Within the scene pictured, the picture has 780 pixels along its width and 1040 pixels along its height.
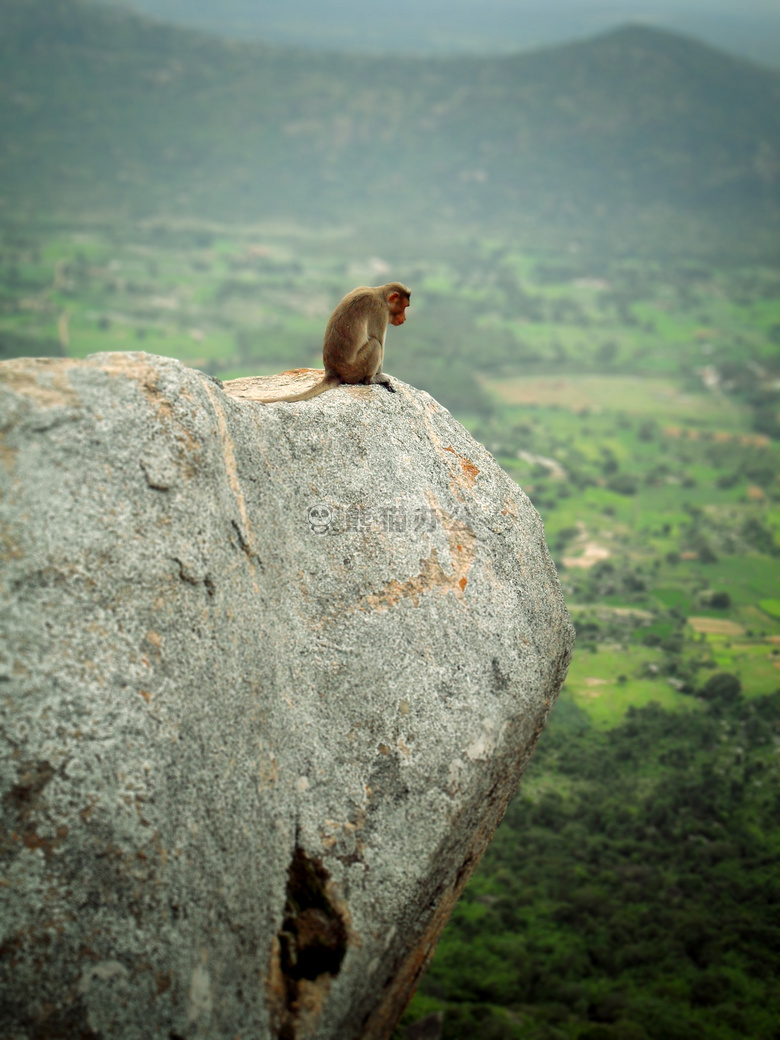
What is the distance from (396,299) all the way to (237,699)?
26.5ft

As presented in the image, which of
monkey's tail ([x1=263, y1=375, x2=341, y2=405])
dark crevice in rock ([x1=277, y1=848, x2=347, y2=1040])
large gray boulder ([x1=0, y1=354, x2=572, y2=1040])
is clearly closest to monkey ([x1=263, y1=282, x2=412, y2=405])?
monkey's tail ([x1=263, y1=375, x2=341, y2=405])

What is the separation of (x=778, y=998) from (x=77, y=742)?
32.1 metres

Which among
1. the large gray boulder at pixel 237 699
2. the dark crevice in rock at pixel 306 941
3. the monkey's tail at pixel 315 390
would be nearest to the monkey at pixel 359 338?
the monkey's tail at pixel 315 390

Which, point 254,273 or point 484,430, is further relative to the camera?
point 254,273

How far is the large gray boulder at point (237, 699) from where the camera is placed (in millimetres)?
9359

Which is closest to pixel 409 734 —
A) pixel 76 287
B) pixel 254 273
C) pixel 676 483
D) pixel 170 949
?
pixel 170 949

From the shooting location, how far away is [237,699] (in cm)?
1108

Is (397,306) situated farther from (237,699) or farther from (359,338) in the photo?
(237,699)

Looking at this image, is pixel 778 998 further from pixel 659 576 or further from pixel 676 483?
pixel 676 483

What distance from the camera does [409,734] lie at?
12.7m

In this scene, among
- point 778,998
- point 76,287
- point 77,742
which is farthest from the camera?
point 76,287

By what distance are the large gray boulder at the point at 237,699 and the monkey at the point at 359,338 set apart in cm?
54

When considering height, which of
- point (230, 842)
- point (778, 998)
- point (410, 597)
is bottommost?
point (778, 998)

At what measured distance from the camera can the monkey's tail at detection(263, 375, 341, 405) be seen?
13938 millimetres
